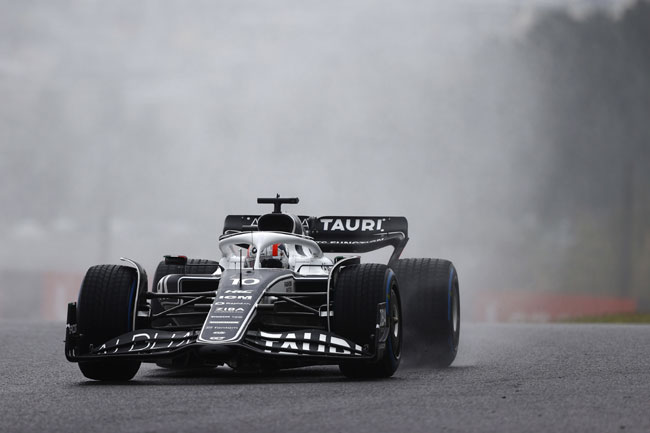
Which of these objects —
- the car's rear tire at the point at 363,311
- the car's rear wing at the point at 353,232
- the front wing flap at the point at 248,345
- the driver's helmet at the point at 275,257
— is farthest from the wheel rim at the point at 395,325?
the car's rear wing at the point at 353,232

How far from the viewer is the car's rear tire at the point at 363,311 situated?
29.9ft

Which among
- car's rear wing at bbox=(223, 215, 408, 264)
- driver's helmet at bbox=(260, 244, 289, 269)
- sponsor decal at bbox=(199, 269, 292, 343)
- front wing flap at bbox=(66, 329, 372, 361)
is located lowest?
front wing flap at bbox=(66, 329, 372, 361)

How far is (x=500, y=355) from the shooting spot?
1243 cm

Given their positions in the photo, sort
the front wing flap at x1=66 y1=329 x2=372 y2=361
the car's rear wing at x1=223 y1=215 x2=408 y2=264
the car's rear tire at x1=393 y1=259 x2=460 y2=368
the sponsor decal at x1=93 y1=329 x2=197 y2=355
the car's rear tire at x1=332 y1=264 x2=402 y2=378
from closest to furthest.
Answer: the front wing flap at x1=66 y1=329 x2=372 y2=361, the sponsor decal at x1=93 y1=329 x2=197 y2=355, the car's rear tire at x1=332 y1=264 x2=402 y2=378, the car's rear tire at x1=393 y1=259 x2=460 y2=368, the car's rear wing at x1=223 y1=215 x2=408 y2=264

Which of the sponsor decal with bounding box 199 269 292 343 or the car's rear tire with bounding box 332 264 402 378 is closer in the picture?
the sponsor decal with bounding box 199 269 292 343

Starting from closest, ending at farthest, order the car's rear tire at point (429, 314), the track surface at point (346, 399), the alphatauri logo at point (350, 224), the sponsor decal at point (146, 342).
Answer: the track surface at point (346, 399), the sponsor decal at point (146, 342), the car's rear tire at point (429, 314), the alphatauri logo at point (350, 224)

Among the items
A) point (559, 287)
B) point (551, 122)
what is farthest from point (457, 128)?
point (559, 287)

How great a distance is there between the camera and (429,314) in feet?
37.2

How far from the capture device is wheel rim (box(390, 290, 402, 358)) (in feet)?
31.3

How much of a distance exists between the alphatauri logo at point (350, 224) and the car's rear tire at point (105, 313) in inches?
160

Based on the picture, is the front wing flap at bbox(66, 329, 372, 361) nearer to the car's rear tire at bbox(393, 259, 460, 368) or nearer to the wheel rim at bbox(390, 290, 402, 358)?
the wheel rim at bbox(390, 290, 402, 358)

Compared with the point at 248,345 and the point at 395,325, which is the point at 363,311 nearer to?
the point at 395,325

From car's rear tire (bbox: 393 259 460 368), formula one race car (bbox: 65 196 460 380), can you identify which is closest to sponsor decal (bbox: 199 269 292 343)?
formula one race car (bbox: 65 196 460 380)

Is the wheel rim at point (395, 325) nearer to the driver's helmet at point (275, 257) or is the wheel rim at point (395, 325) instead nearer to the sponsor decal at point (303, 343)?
the sponsor decal at point (303, 343)
